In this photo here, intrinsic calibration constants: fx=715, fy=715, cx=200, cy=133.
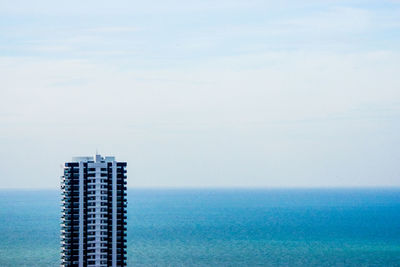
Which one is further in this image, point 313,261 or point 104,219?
point 313,261

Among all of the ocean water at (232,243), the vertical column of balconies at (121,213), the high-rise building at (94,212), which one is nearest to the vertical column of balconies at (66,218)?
the high-rise building at (94,212)

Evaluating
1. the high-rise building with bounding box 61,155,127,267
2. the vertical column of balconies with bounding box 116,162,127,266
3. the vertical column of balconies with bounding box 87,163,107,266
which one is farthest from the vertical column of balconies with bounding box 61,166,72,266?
the vertical column of balconies with bounding box 116,162,127,266

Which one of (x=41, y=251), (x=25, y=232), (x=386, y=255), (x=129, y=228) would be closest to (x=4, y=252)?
(x=41, y=251)

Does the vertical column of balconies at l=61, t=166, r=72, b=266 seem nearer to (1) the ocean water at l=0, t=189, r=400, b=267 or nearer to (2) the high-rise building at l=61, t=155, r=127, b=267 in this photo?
(2) the high-rise building at l=61, t=155, r=127, b=267

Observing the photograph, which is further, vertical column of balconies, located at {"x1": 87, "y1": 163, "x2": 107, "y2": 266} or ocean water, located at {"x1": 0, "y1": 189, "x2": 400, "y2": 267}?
ocean water, located at {"x1": 0, "y1": 189, "x2": 400, "y2": 267}

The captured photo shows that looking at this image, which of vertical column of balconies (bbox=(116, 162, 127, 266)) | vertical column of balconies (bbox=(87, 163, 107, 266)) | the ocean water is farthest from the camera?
the ocean water

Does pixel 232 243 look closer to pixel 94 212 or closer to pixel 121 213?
pixel 121 213

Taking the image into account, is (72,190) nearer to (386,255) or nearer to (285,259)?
(285,259)

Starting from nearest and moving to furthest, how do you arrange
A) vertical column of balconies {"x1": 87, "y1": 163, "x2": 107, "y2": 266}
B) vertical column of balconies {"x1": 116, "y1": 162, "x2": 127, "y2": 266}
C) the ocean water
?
vertical column of balconies {"x1": 87, "y1": 163, "x2": 107, "y2": 266}, vertical column of balconies {"x1": 116, "y1": 162, "x2": 127, "y2": 266}, the ocean water
